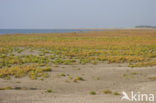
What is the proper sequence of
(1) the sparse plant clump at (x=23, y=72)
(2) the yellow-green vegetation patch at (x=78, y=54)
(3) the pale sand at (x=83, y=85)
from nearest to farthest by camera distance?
(3) the pale sand at (x=83, y=85) → (1) the sparse plant clump at (x=23, y=72) → (2) the yellow-green vegetation patch at (x=78, y=54)

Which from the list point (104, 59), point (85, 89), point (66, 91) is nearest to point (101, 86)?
point (85, 89)

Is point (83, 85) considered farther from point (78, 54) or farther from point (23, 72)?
point (78, 54)

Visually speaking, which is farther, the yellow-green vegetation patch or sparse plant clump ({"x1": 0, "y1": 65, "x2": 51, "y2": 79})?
the yellow-green vegetation patch

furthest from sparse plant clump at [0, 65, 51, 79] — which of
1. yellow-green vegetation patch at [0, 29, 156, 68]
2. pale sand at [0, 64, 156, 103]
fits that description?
yellow-green vegetation patch at [0, 29, 156, 68]

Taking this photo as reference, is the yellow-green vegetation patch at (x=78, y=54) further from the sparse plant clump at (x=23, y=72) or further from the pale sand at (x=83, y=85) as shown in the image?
the pale sand at (x=83, y=85)

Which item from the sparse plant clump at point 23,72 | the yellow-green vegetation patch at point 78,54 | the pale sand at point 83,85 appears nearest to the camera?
the pale sand at point 83,85

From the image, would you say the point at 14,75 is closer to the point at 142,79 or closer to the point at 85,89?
the point at 85,89

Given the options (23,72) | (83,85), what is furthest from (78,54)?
(83,85)

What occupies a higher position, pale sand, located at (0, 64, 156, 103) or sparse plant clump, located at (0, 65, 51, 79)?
→ sparse plant clump, located at (0, 65, 51, 79)

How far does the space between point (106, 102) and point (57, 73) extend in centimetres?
840

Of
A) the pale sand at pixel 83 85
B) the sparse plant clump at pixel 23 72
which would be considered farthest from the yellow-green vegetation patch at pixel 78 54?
the pale sand at pixel 83 85

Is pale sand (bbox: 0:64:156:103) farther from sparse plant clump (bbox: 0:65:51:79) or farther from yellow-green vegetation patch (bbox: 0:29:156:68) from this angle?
yellow-green vegetation patch (bbox: 0:29:156:68)

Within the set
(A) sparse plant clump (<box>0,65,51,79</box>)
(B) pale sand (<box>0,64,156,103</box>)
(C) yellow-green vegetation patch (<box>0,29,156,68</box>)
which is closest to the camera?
(B) pale sand (<box>0,64,156,103</box>)

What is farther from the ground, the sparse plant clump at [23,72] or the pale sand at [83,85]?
the sparse plant clump at [23,72]
